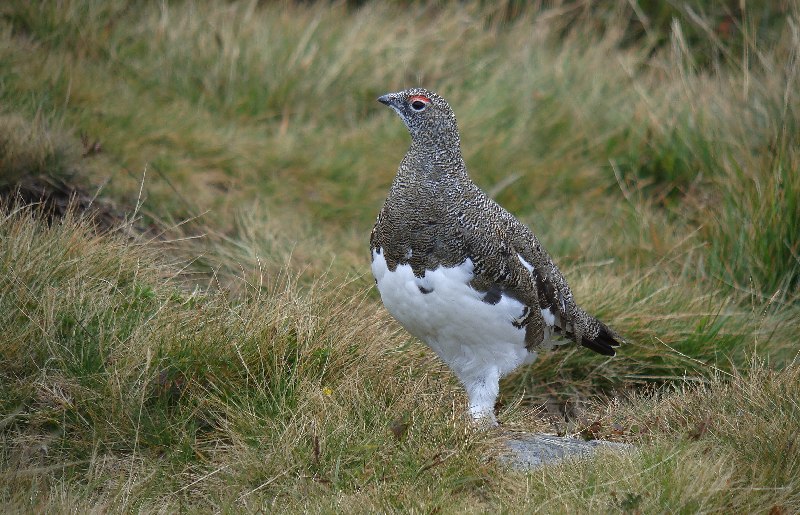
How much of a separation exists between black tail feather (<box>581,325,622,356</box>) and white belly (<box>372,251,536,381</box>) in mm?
611

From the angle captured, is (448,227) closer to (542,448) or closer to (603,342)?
(542,448)

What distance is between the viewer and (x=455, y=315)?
428 cm

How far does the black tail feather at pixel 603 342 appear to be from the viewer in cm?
507

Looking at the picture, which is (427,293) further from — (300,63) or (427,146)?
(300,63)

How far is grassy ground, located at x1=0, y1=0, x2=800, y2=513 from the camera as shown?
3746 millimetres

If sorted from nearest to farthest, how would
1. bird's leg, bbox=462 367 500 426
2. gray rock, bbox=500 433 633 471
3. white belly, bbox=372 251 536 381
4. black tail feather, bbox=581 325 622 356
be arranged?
1. gray rock, bbox=500 433 633 471
2. white belly, bbox=372 251 536 381
3. bird's leg, bbox=462 367 500 426
4. black tail feather, bbox=581 325 622 356

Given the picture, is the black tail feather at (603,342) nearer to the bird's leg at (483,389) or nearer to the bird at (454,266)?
the bird at (454,266)

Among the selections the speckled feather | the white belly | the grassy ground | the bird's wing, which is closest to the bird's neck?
the speckled feather

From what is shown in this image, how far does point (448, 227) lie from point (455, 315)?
0.36 m

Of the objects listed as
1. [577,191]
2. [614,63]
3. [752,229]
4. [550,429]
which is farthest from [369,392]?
[614,63]

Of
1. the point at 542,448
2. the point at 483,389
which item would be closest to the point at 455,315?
the point at 483,389

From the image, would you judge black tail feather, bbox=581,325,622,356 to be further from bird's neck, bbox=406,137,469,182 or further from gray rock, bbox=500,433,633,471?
bird's neck, bbox=406,137,469,182

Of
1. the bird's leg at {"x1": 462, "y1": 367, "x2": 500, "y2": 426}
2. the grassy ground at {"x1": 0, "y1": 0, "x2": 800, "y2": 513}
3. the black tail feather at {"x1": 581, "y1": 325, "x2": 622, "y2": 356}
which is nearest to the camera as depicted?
the grassy ground at {"x1": 0, "y1": 0, "x2": 800, "y2": 513}

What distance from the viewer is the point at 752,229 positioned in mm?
5930
